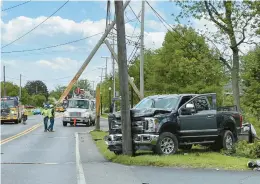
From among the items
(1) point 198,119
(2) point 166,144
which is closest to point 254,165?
(2) point 166,144

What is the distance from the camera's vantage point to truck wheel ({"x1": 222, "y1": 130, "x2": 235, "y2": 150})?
16.7m

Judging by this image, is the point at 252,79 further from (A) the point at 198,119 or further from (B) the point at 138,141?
(B) the point at 138,141

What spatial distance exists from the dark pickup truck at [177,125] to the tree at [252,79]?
17.5 meters

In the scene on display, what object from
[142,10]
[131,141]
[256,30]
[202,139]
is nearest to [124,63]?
[131,141]

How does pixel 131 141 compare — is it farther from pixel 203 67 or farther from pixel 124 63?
pixel 203 67

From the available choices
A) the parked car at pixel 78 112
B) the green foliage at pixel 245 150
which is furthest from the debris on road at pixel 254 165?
the parked car at pixel 78 112

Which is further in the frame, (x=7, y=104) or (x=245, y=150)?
(x=7, y=104)

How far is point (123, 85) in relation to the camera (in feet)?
49.6

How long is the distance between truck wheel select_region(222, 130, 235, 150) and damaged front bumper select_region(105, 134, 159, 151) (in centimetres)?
323

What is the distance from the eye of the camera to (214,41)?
29.5 meters

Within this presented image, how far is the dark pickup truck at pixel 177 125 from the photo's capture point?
14867 mm

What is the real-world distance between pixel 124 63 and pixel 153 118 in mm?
1990

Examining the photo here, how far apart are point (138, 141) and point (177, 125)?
1.42 metres

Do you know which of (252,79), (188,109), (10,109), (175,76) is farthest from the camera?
(10,109)
